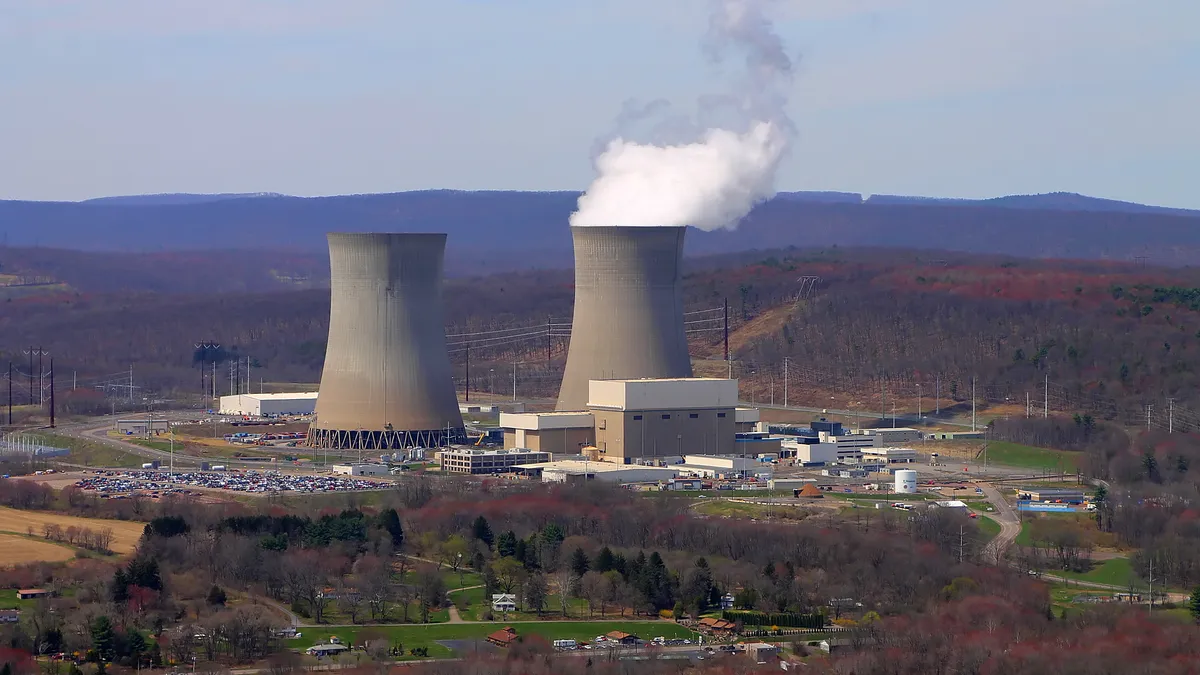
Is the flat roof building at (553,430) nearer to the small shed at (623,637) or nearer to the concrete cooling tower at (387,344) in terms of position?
the concrete cooling tower at (387,344)

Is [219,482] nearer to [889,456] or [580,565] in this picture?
[580,565]

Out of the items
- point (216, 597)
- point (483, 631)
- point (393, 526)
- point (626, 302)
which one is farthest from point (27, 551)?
point (626, 302)

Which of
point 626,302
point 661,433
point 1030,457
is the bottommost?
point 1030,457

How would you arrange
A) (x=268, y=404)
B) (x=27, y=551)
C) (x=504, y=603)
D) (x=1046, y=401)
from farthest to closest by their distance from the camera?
(x=268, y=404)
(x=1046, y=401)
(x=27, y=551)
(x=504, y=603)

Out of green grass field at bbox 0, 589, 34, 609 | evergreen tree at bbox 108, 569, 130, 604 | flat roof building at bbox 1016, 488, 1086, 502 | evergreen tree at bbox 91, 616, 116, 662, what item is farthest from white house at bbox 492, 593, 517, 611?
flat roof building at bbox 1016, 488, 1086, 502

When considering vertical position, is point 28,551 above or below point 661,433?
below

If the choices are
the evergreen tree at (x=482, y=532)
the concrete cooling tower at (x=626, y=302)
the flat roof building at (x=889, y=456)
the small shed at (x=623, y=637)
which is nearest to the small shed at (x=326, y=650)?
the small shed at (x=623, y=637)
